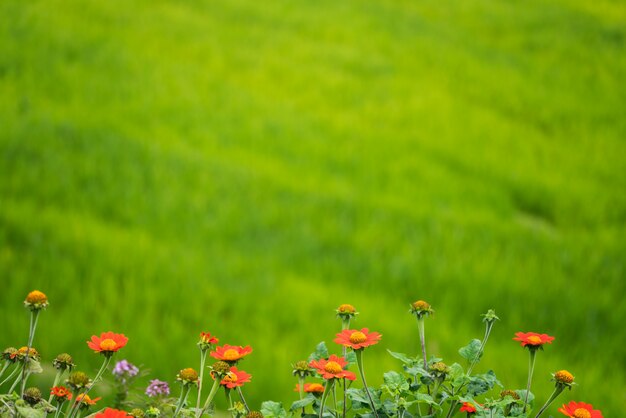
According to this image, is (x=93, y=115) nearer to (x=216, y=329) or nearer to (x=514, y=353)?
(x=216, y=329)

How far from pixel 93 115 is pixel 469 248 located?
2.53 meters

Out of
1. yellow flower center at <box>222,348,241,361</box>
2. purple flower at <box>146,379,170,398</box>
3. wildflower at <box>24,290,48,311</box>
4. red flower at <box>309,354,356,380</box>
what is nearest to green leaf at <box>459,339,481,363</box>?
red flower at <box>309,354,356,380</box>

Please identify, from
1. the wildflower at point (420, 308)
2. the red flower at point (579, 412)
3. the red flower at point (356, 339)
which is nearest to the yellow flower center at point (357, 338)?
the red flower at point (356, 339)

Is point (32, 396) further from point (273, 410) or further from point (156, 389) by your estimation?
point (273, 410)

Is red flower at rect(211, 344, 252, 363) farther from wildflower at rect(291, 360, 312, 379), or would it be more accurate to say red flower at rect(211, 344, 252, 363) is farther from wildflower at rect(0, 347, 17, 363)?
wildflower at rect(0, 347, 17, 363)

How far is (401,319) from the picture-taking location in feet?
8.57

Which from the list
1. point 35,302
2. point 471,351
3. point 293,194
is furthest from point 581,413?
point 293,194

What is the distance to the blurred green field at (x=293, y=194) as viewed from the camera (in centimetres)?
244

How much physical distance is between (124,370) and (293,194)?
246 cm

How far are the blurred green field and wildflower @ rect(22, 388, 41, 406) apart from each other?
1367 millimetres

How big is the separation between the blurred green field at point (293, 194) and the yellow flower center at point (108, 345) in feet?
4.75

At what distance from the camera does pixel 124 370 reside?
1.03 m

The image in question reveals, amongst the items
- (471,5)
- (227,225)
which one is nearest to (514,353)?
(227,225)

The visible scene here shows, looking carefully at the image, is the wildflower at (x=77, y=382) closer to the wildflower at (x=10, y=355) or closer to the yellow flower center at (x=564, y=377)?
the wildflower at (x=10, y=355)
